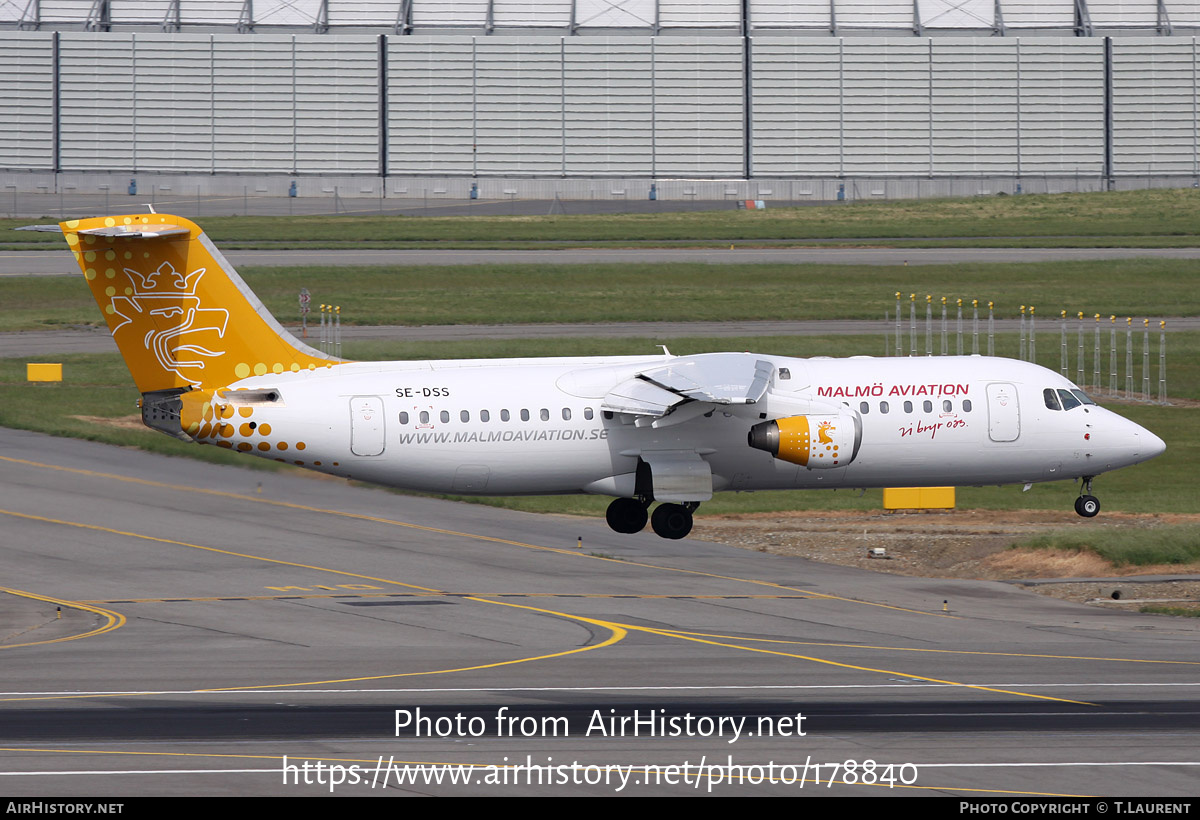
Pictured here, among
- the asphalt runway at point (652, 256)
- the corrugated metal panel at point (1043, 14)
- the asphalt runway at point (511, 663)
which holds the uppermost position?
the corrugated metal panel at point (1043, 14)

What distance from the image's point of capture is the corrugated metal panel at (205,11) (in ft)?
398

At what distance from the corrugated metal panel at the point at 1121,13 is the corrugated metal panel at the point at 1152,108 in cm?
259

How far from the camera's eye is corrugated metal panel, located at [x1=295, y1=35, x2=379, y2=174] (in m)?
119

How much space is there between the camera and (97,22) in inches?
4776

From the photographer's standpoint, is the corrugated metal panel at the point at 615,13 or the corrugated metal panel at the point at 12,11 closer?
the corrugated metal panel at the point at 615,13

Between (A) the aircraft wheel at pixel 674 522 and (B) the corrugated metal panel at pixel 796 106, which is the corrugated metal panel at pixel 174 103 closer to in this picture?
(B) the corrugated metal panel at pixel 796 106

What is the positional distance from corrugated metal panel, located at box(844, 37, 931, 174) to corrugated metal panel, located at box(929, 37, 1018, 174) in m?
1.22

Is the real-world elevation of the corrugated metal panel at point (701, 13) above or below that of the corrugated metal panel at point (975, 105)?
above

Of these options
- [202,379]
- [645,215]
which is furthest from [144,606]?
[645,215]

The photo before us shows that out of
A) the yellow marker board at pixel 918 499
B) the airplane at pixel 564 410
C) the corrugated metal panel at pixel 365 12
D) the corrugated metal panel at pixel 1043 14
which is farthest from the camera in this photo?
the corrugated metal panel at pixel 365 12

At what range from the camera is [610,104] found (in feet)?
393

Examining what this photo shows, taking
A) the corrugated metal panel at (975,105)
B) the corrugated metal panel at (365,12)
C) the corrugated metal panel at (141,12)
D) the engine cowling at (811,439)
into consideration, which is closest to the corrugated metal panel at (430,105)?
the corrugated metal panel at (365,12)

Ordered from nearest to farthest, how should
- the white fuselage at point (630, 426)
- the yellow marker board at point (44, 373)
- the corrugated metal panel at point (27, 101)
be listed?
the white fuselage at point (630, 426) → the yellow marker board at point (44, 373) → the corrugated metal panel at point (27, 101)

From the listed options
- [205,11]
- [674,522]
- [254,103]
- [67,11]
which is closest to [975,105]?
[254,103]
